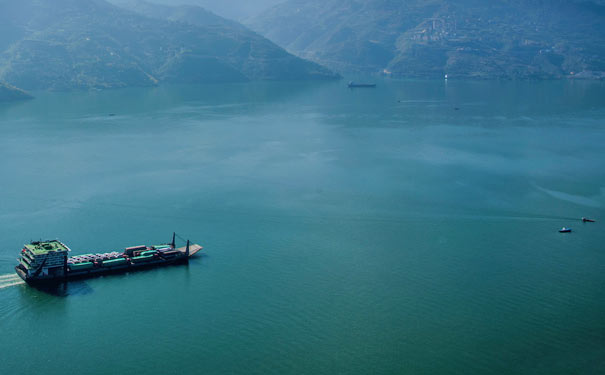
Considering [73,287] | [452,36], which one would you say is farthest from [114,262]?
[452,36]

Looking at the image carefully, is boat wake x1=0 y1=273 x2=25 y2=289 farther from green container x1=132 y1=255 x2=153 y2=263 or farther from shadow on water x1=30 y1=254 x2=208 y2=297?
green container x1=132 y1=255 x2=153 y2=263

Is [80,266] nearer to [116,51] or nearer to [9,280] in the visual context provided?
[9,280]

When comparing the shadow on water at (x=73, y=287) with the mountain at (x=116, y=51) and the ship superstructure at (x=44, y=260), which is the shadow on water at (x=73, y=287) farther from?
the mountain at (x=116, y=51)

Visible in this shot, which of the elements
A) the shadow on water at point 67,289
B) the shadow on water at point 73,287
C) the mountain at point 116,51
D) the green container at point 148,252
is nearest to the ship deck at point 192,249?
the green container at point 148,252

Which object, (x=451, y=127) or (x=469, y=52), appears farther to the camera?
(x=469, y=52)

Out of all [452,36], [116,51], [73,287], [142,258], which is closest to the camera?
[73,287]

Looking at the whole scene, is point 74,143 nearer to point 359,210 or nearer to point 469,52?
point 359,210

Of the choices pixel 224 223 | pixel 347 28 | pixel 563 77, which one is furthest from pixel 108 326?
pixel 347 28
